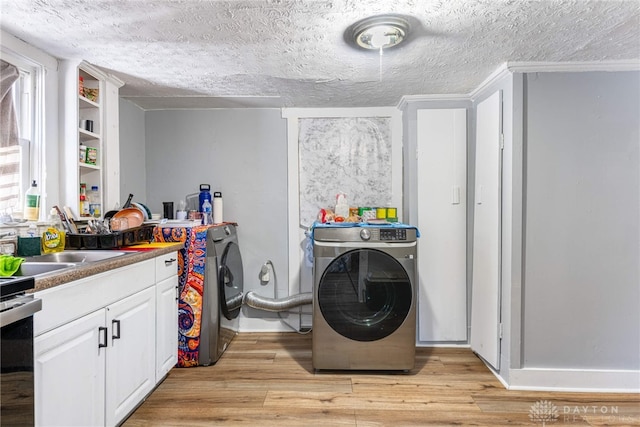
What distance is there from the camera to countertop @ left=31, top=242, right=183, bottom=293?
1162 millimetres

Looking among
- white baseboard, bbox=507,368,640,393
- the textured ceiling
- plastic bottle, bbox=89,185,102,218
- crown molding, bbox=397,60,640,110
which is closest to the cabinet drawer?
plastic bottle, bbox=89,185,102,218

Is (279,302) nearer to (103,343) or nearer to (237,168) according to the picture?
(237,168)

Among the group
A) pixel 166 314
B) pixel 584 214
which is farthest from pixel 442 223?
pixel 166 314

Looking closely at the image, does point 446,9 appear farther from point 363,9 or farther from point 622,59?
point 622,59

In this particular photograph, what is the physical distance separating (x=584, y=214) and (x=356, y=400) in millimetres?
1712

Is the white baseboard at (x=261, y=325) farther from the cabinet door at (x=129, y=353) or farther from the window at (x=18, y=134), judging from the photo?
the window at (x=18, y=134)

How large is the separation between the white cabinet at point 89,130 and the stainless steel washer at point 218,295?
0.72 meters

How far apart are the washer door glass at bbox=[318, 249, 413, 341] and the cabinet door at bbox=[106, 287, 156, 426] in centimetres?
98

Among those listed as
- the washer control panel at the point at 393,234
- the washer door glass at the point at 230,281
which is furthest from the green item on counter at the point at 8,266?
the washer control panel at the point at 393,234

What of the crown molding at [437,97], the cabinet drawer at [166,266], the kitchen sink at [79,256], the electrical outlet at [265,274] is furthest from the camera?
the electrical outlet at [265,274]

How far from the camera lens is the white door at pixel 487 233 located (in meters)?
2.21

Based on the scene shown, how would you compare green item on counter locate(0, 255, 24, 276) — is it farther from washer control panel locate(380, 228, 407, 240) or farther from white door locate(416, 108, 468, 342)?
white door locate(416, 108, 468, 342)

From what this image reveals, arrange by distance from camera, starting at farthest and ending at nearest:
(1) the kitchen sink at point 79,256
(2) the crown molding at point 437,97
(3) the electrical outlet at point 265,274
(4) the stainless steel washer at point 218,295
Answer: (3) the electrical outlet at point 265,274 < (2) the crown molding at point 437,97 < (4) the stainless steel washer at point 218,295 < (1) the kitchen sink at point 79,256

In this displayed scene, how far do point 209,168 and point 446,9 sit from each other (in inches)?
87.0
